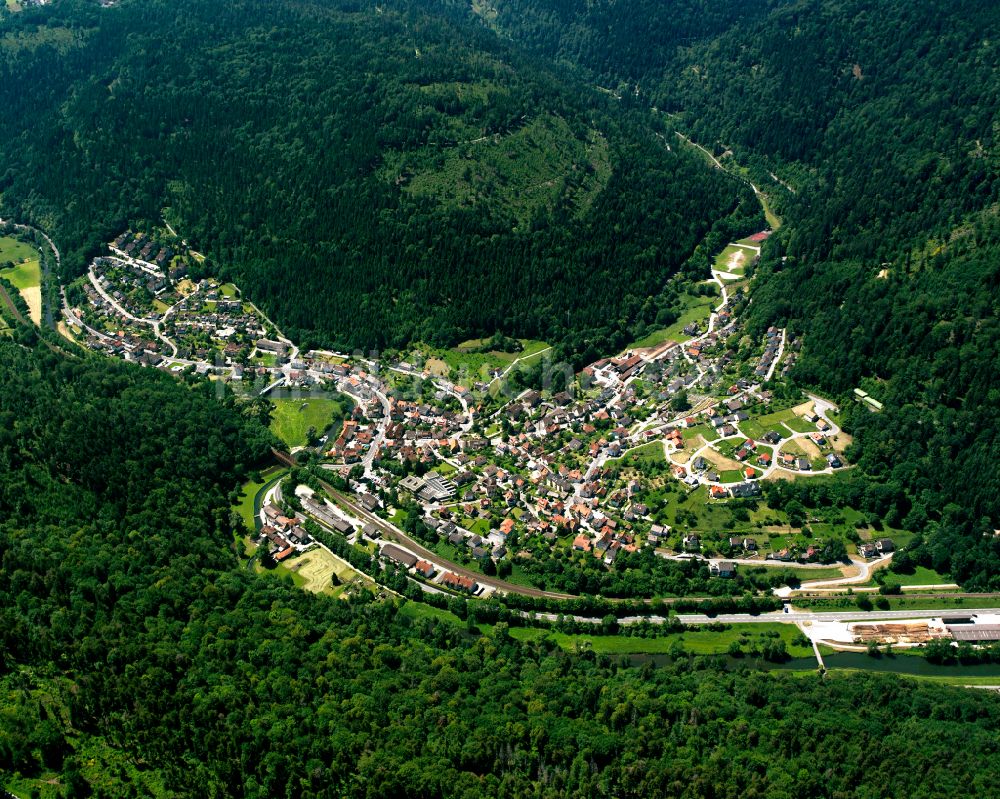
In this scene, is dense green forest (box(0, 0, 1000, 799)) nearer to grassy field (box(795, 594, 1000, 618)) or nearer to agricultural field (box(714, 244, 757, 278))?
grassy field (box(795, 594, 1000, 618))

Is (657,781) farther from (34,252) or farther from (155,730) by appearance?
(34,252)

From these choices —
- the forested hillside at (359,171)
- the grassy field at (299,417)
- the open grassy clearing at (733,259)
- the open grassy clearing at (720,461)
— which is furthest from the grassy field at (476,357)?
the open grassy clearing at (733,259)

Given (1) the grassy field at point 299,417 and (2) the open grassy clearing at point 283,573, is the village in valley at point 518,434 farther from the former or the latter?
(2) the open grassy clearing at point 283,573

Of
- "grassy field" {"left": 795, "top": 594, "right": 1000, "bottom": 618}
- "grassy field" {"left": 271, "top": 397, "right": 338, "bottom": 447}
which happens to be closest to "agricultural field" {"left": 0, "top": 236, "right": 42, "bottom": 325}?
"grassy field" {"left": 271, "top": 397, "right": 338, "bottom": 447}

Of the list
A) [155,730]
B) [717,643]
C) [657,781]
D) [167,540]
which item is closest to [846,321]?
[717,643]

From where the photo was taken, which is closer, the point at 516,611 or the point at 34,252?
the point at 516,611

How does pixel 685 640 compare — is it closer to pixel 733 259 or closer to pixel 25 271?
pixel 733 259

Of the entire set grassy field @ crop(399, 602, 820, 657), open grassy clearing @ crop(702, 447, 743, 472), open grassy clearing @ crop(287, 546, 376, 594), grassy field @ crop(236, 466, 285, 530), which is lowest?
grassy field @ crop(236, 466, 285, 530)
